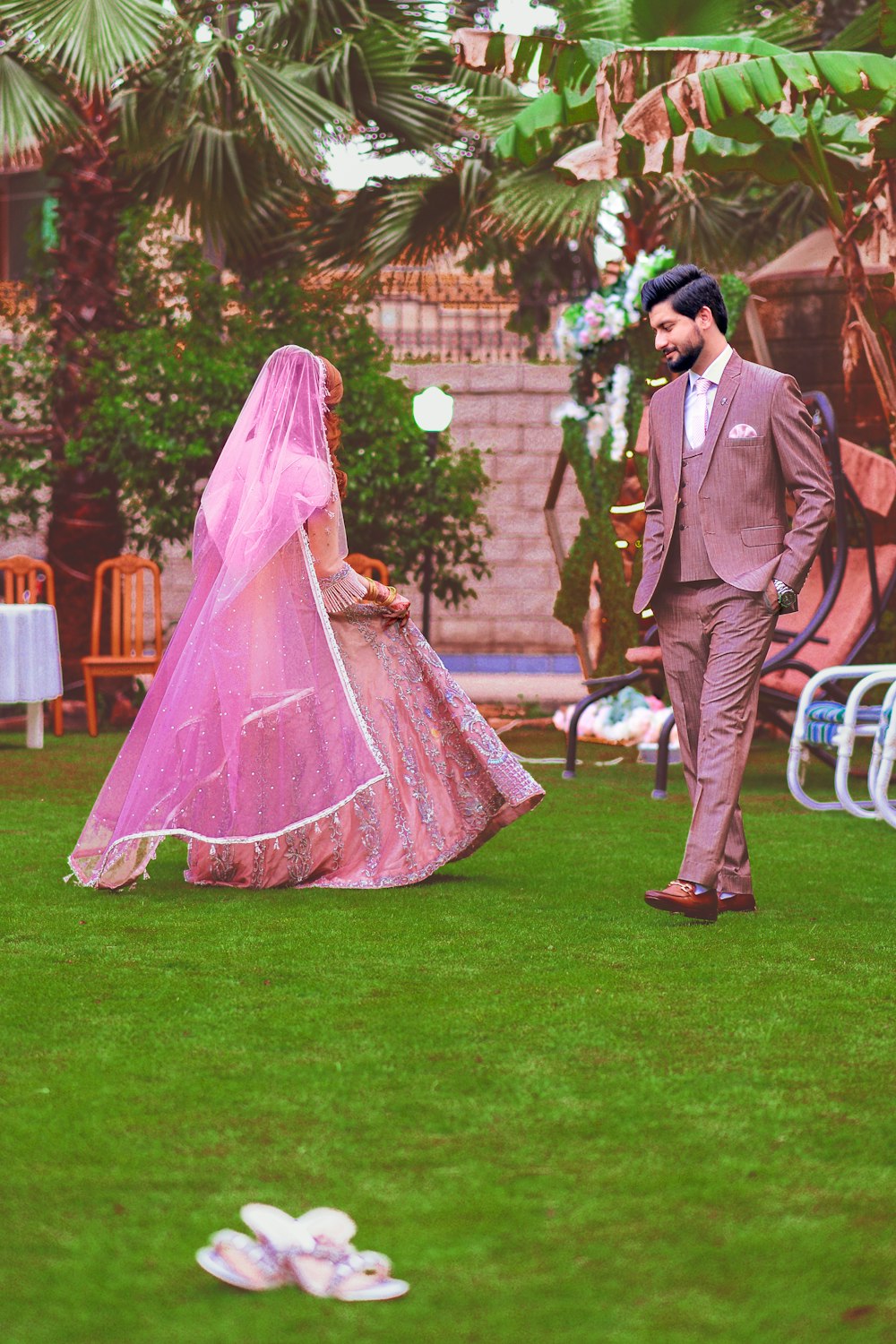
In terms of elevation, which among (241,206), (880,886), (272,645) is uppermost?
(241,206)

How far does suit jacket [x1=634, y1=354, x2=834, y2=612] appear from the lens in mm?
4582

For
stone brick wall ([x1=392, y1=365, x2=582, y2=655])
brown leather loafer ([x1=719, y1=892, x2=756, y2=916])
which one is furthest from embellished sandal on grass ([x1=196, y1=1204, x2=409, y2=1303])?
stone brick wall ([x1=392, y1=365, x2=582, y2=655])

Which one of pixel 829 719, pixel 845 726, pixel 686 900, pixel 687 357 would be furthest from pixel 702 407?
pixel 829 719

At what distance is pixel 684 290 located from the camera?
4.70 metres

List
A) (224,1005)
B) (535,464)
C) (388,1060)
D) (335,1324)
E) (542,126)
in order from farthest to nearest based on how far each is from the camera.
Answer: (535,464), (542,126), (224,1005), (388,1060), (335,1324)

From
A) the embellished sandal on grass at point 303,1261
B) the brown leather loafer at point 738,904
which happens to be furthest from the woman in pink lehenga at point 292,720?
the embellished sandal on grass at point 303,1261

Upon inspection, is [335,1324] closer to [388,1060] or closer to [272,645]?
[388,1060]

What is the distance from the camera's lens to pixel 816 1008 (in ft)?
12.2

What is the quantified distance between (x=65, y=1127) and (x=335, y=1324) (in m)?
0.86

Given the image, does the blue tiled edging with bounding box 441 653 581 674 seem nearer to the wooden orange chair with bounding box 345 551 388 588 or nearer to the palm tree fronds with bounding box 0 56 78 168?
the wooden orange chair with bounding box 345 551 388 588

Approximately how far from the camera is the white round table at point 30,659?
9.89 m

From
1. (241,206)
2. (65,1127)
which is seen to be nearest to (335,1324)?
(65,1127)

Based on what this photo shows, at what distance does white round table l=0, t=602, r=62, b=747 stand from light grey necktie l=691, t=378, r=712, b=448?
585 centimetres

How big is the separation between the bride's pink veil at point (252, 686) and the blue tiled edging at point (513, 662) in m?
12.4
